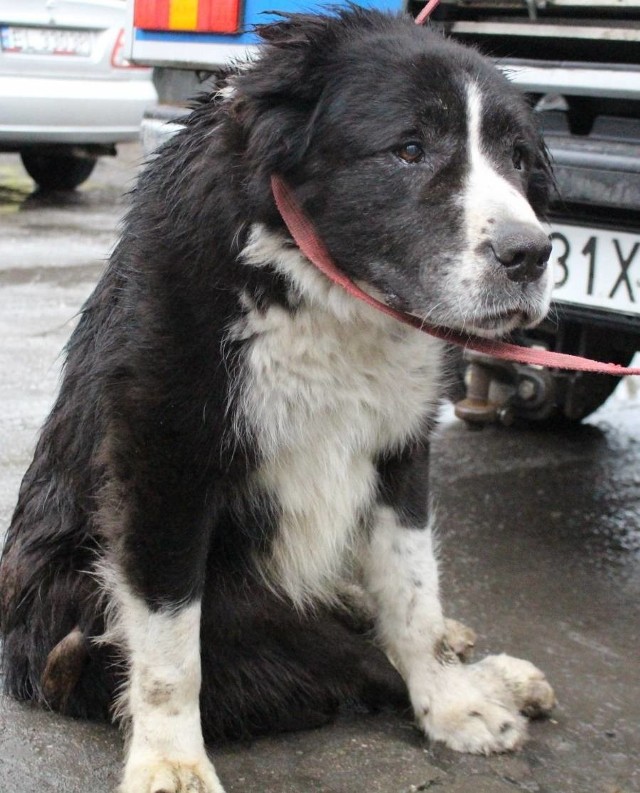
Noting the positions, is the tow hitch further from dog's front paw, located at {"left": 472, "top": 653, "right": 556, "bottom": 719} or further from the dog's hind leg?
the dog's hind leg

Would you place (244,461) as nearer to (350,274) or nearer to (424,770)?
(350,274)

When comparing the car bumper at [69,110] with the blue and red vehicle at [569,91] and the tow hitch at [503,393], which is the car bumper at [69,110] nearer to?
the blue and red vehicle at [569,91]

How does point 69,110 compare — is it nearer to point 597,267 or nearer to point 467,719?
point 597,267

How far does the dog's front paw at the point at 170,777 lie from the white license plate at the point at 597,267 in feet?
4.90

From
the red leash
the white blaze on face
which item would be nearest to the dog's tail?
the red leash

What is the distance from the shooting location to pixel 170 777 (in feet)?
7.62

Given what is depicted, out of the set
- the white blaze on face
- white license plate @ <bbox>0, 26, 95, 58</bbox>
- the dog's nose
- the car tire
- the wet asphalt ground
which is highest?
the white blaze on face

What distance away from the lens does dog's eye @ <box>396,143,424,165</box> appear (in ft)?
7.35

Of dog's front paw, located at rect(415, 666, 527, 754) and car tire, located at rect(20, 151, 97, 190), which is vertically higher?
dog's front paw, located at rect(415, 666, 527, 754)

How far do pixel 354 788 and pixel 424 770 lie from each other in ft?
0.55

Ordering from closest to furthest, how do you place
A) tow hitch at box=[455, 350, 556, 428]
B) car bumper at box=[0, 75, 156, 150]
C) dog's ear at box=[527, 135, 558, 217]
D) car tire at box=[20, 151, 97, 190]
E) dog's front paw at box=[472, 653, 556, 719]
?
dog's ear at box=[527, 135, 558, 217] → dog's front paw at box=[472, 653, 556, 719] → tow hitch at box=[455, 350, 556, 428] → car bumper at box=[0, 75, 156, 150] → car tire at box=[20, 151, 97, 190]

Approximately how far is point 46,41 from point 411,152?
23.4 feet

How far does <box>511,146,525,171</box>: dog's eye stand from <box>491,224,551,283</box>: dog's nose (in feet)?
0.91

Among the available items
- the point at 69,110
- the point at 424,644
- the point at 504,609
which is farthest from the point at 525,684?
the point at 69,110
